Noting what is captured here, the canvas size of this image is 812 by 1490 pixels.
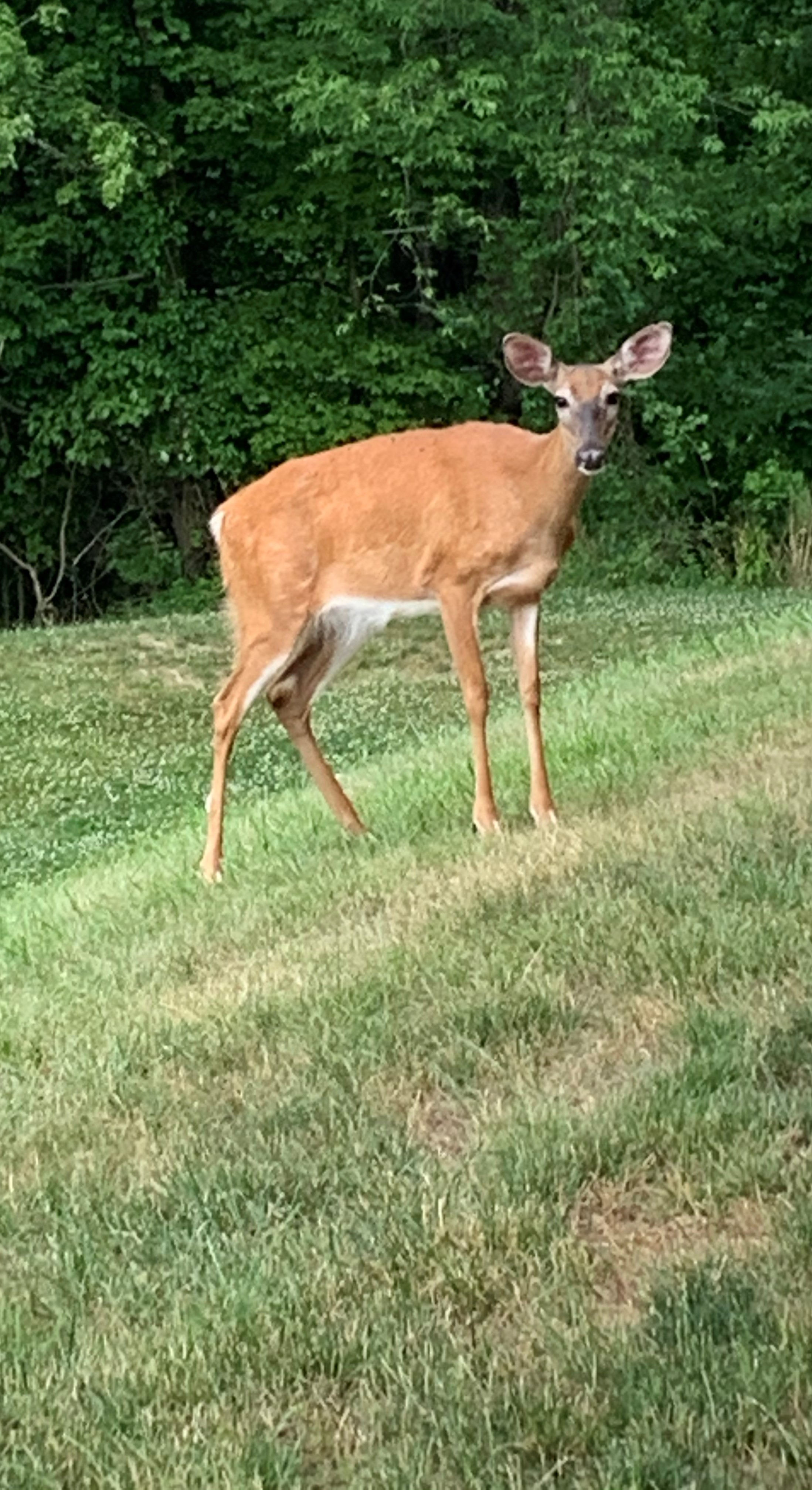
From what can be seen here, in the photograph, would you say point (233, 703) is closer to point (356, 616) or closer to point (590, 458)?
point (356, 616)

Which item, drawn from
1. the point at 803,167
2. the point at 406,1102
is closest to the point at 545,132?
the point at 803,167

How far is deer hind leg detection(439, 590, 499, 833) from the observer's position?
20.6ft

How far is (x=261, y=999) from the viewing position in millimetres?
4555

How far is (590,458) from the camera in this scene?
244 inches

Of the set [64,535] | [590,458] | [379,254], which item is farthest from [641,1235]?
[64,535]

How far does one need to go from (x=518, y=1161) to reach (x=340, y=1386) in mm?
671

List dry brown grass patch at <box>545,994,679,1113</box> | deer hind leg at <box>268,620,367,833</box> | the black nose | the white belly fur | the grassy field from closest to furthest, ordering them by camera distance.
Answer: the grassy field < dry brown grass patch at <box>545,994,679,1113</box> < the black nose < the white belly fur < deer hind leg at <box>268,620,367,833</box>

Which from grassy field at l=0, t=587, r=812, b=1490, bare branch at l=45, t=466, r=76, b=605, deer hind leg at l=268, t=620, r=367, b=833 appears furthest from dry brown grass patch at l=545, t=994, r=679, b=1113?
bare branch at l=45, t=466, r=76, b=605

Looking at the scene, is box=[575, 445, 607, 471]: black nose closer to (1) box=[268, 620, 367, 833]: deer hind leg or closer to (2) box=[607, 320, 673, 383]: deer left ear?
(2) box=[607, 320, 673, 383]: deer left ear

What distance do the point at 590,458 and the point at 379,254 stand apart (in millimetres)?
16752

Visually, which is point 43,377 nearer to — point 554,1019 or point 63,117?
point 63,117

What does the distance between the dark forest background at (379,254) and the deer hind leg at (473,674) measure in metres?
13.1

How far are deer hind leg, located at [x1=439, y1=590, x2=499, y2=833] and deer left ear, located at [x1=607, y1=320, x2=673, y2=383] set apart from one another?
2.81 ft

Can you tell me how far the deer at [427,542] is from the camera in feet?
21.2
